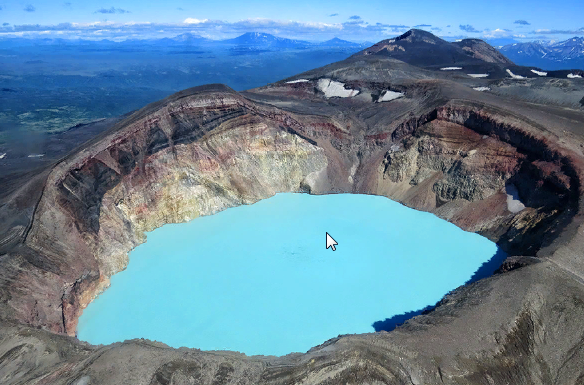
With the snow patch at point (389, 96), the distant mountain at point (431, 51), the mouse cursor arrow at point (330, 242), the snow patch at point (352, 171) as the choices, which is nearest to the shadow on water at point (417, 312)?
the mouse cursor arrow at point (330, 242)

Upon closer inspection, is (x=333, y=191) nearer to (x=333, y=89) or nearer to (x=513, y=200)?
(x=513, y=200)

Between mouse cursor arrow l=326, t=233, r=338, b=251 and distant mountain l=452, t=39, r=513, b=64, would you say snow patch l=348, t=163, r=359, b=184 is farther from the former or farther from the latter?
distant mountain l=452, t=39, r=513, b=64

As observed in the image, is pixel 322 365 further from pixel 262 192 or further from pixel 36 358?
pixel 262 192

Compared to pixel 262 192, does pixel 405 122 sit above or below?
above

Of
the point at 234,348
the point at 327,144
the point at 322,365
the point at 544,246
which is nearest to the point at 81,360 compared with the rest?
the point at 234,348

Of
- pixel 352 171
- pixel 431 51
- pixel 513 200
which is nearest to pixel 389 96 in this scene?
pixel 352 171

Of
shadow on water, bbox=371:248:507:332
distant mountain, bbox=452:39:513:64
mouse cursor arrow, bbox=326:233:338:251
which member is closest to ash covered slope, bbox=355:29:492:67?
distant mountain, bbox=452:39:513:64
